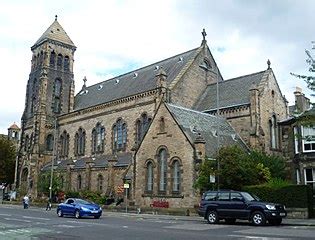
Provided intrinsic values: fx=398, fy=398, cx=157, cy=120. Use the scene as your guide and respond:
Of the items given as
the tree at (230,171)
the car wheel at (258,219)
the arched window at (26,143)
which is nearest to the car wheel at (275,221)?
the car wheel at (258,219)

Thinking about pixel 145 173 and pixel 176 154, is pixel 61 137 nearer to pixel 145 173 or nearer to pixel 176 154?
pixel 145 173

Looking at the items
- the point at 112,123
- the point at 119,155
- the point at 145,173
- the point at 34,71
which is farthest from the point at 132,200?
the point at 34,71

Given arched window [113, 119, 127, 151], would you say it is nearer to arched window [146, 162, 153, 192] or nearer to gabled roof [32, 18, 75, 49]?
arched window [146, 162, 153, 192]

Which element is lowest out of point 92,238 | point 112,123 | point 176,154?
point 92,238

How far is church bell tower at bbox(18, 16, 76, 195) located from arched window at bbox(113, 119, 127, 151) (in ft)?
46.8

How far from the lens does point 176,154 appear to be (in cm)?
3262

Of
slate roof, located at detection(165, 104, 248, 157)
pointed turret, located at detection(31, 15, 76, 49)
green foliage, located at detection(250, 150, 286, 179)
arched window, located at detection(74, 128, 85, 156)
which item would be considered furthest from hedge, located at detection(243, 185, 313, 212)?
pointed turret, located at detection(31, 15, 76, 49)

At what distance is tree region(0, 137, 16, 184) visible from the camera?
73.2 m

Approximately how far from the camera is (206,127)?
36.1 meters

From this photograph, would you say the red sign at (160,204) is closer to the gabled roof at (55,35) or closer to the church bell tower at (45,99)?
the church bell tower at (45,99)

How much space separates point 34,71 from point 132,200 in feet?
132

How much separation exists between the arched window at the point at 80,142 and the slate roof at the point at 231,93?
18319 millimetres

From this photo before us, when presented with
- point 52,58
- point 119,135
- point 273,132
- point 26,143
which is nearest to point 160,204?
point 273,132

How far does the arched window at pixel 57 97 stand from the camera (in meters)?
64.5
